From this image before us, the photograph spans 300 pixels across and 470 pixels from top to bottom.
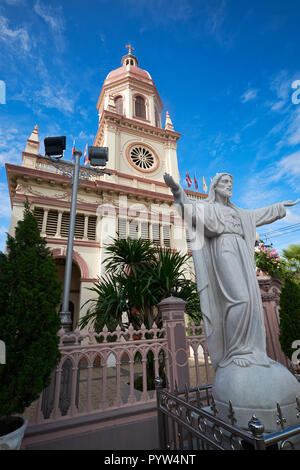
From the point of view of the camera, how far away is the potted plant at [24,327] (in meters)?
2.14

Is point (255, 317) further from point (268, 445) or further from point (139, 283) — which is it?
point (139, 283)

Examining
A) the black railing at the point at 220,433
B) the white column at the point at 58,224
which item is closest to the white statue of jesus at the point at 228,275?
the black railing at the point at 220,433

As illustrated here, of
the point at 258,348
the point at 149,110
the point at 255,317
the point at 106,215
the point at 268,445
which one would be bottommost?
the point at 268,445

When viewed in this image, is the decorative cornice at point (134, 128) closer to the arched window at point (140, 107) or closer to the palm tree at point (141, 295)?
the arched window at point (140, 107)

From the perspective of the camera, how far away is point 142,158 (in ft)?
50.7

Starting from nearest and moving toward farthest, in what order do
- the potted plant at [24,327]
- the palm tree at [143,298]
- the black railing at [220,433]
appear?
1. the black railing at [220,433]
2. the potted plant at [24,327]
3. the palm tree at [143,298]

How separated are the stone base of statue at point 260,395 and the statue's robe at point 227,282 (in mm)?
120

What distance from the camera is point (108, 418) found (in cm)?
304

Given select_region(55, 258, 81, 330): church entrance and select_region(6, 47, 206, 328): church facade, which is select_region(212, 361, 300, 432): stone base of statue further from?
select_region(55, 258, 81, 330): church entrance

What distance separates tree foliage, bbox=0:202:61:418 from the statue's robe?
5.77ft

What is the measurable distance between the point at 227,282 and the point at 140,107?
60.8ft

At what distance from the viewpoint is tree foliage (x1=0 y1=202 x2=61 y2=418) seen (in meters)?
2.17
